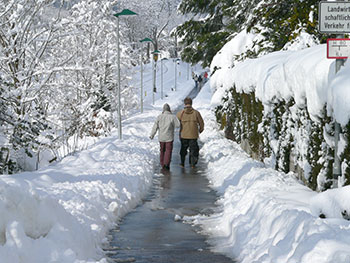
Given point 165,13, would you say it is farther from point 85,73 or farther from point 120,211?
point 120,211

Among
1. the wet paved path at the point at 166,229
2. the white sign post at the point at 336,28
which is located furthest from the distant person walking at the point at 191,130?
the white sign post at the point at 336,28

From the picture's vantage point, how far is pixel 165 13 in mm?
96438

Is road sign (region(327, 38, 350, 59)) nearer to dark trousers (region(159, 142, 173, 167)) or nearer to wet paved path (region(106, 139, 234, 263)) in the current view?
wet paved path (region(106, 139, 234, 263))

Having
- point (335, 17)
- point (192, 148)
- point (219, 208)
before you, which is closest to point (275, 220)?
point (335, 17)

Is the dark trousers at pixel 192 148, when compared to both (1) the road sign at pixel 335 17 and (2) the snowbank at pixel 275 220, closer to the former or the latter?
(2) the snowbank at pixel 275 220

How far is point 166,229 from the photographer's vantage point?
292 inches

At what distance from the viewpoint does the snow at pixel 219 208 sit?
479 centimetres

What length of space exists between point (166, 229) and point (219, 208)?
62.0 inches

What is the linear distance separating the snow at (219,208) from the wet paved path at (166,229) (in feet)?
0.62

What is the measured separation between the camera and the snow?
4.79 metres

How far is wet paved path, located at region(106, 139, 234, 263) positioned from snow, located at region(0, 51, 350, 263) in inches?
7.4

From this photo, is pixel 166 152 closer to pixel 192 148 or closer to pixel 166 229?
pixel 192 148

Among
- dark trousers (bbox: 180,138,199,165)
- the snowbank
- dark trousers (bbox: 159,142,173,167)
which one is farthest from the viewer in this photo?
dark trousers (bbox: 180,138,199,165)

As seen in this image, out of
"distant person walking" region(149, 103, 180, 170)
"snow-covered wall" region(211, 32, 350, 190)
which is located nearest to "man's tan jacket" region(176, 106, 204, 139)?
"distant person walking" region(149, 103, 180, 170)
